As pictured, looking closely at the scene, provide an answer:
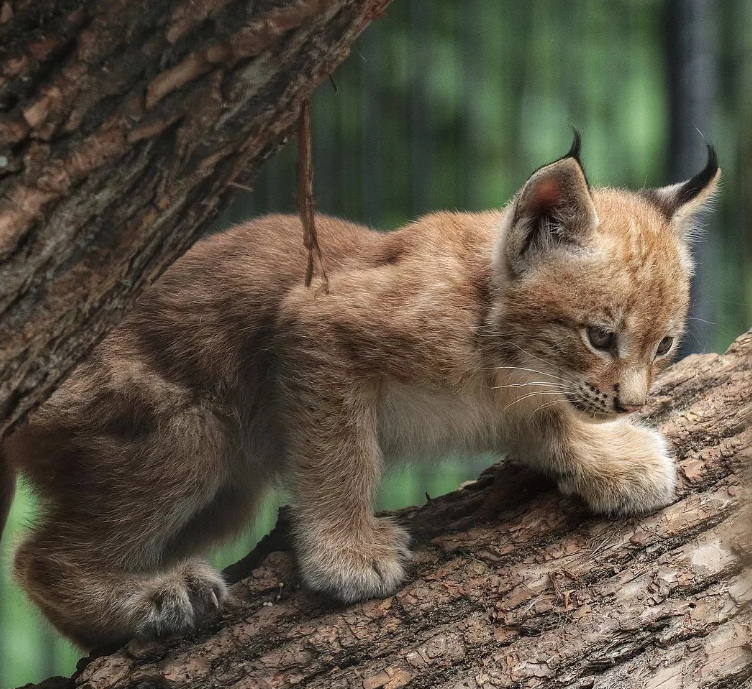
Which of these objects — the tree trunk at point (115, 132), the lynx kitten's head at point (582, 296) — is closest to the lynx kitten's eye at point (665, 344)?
the lynx kitten's head at point (582, 296)

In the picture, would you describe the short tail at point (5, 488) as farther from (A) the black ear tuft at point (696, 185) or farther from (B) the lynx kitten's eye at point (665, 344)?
(A) the black ear tuft at point (696, 185)

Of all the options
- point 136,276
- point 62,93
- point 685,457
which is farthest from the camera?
point 685,457

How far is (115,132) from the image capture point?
6.11 ft

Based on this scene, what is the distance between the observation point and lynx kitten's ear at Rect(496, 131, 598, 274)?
3.07m

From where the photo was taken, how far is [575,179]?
304 cm

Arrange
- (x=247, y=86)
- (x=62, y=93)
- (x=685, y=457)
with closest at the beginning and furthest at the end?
(x=62, y=93) → (x=247, y=86) → (x=685, y=457)

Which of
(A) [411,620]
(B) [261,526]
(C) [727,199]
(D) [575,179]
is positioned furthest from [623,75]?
(A) [411,620]

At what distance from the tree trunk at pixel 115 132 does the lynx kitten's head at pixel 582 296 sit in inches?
48.7

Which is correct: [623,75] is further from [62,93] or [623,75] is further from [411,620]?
[62,93]

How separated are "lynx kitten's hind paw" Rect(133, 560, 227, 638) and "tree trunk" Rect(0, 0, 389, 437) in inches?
45.2

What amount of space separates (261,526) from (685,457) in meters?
2.91

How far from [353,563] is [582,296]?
1151 mm

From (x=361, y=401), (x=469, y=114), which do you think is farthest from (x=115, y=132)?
(x=469, y=114)

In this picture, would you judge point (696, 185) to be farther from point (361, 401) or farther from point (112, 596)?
point (112, 596)
